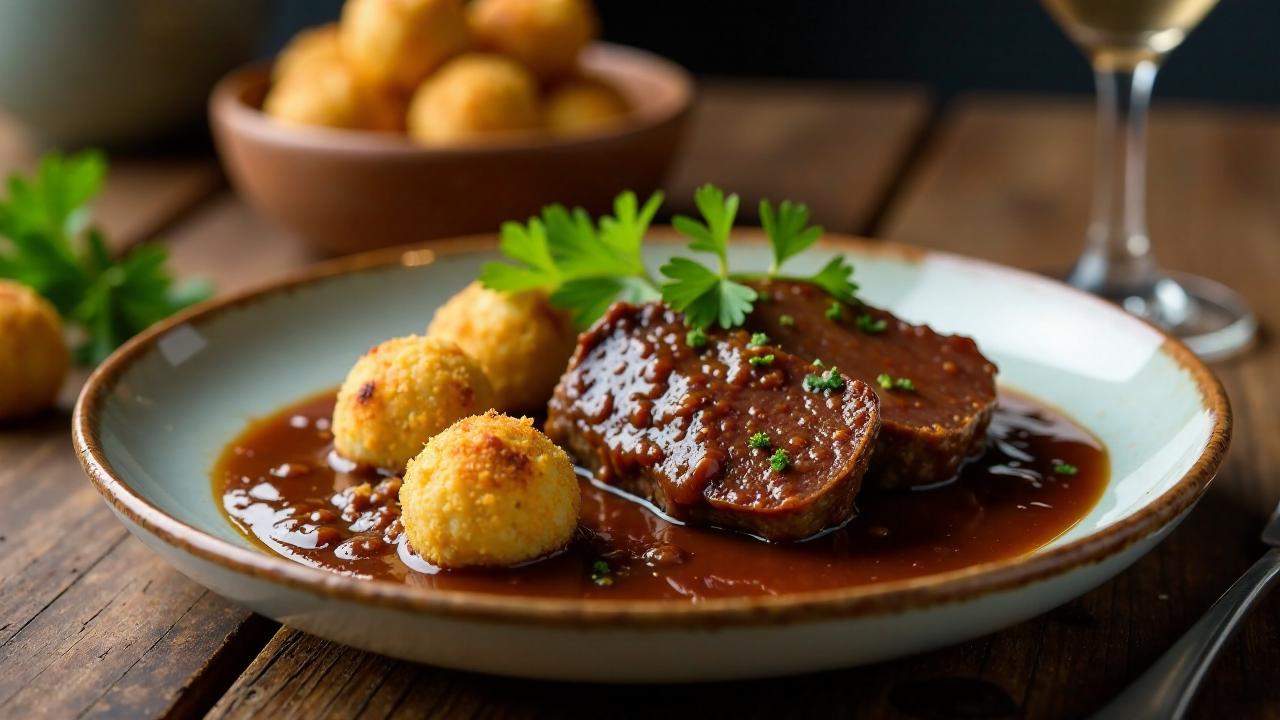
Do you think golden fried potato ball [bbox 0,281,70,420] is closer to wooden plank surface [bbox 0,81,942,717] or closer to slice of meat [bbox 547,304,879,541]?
wooden plank surface [bbox 0,81,942,717]

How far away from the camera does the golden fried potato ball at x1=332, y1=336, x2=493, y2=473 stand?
2619 mm

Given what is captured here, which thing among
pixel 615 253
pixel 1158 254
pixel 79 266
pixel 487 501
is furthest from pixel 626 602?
pixel 1158 254

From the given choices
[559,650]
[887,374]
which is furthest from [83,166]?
[559,650]

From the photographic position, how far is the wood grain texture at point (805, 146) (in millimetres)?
4828

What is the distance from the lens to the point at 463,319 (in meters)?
2.96

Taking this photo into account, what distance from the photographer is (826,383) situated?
2477 millimetres

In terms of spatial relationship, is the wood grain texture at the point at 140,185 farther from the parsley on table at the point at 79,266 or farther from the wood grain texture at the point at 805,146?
the wood grain texture at the point at 805,146

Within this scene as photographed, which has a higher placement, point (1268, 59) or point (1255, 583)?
point (1255, 583)

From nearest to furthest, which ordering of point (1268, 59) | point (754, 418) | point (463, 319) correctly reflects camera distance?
point (754, 418)
point (463, 319)
point (1268, 59)

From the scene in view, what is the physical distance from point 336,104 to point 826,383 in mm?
2193

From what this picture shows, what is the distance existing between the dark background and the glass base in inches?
168

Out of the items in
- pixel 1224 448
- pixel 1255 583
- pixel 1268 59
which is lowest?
pixel 1268 59

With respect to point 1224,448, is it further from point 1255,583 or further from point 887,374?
point 887,374

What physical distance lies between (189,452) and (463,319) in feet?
2.02
